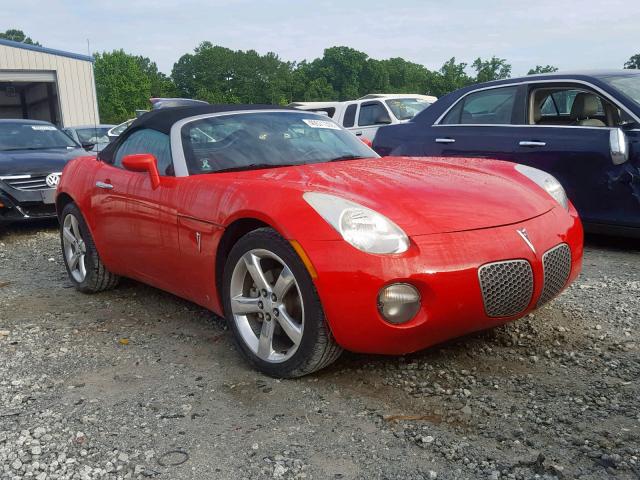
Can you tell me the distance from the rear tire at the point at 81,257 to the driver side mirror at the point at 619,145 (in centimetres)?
386

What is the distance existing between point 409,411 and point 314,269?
0.69 meters

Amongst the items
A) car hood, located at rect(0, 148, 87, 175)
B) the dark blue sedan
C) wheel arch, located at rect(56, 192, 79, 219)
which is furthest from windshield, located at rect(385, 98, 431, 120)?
wheel arch, located at rect(56, 192, 79, 219)

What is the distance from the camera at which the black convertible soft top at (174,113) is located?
4086 mm

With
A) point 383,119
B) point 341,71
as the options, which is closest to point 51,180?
point 383,119

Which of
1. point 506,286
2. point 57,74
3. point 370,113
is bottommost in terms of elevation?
point 506,286

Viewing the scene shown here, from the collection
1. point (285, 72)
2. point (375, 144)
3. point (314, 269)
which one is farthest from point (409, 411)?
point (285, 72)

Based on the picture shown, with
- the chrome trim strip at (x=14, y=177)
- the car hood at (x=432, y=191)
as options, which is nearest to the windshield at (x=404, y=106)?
the chrome trim strip at (x=14, y=177)

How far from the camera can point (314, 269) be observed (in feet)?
8.94

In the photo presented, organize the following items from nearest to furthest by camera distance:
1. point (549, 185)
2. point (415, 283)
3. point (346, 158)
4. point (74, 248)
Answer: point (415, 283) → point (549, 185) → point (346, 158) → point (74, 248)

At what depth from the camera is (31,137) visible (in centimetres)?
910

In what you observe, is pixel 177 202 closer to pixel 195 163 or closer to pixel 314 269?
pixel 195 163

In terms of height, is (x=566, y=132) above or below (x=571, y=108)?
below

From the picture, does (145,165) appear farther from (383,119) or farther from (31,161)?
(383,119)

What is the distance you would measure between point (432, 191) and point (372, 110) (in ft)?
30.7
